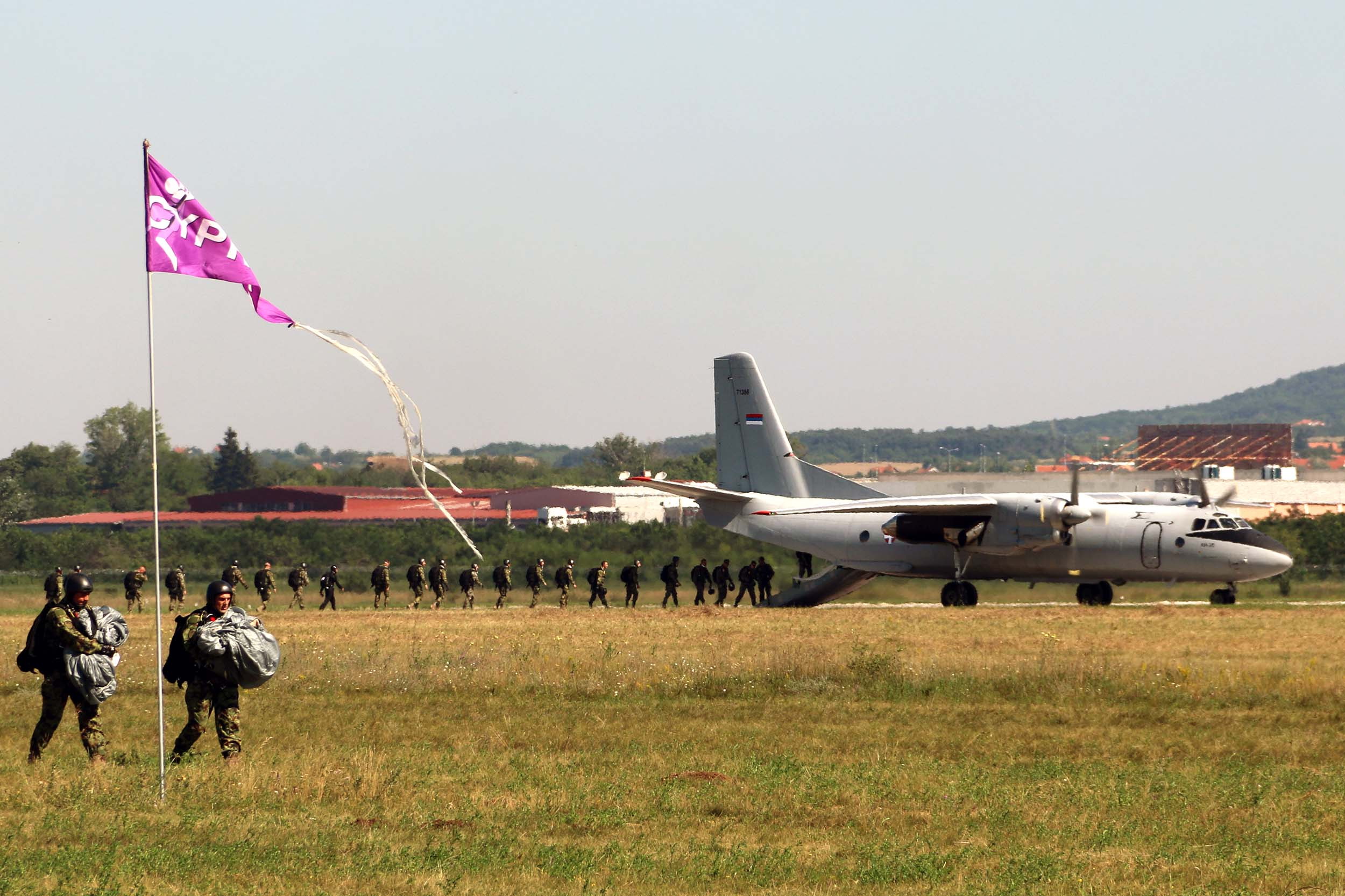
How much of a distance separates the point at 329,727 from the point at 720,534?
3442cm

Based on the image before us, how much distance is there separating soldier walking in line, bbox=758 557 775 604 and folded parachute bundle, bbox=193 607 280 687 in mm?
32643

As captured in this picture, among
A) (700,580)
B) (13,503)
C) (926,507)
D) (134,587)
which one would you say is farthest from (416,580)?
(13,503)

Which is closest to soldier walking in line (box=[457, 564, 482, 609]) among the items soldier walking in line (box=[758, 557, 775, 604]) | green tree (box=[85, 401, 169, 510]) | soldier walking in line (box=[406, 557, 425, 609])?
soldier walking in line (box=[406, 557, 425, 609])

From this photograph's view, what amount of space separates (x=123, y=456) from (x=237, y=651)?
421 ft

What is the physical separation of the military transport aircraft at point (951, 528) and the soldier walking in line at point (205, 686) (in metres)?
25.3

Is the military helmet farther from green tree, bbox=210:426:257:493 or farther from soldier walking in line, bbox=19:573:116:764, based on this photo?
green tree, bbox=210:426:257:493

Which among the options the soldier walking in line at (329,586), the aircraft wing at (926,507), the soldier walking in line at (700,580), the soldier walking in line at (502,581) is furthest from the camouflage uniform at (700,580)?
the soldier walking in line at (329,586)

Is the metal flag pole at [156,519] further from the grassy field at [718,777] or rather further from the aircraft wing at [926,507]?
the aircraft wing at [926,507]

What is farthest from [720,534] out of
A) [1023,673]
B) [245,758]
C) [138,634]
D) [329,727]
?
[245,758]

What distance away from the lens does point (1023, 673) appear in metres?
19.9

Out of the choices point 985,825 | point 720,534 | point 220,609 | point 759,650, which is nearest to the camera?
point 985,825

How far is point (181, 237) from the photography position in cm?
1412

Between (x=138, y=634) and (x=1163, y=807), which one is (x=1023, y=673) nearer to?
(x=1163, y=807)

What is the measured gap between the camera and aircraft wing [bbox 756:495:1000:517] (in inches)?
1511
